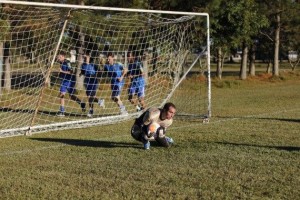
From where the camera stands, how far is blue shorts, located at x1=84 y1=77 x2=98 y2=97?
13579mm

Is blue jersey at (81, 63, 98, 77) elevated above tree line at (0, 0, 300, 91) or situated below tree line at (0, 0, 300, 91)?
below

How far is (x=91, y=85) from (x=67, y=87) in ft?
2.13

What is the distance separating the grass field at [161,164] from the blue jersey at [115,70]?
1.77 m

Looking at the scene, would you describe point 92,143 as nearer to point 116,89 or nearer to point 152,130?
point 152,130

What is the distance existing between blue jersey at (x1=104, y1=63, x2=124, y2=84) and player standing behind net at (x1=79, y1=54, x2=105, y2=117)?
0.32 metres

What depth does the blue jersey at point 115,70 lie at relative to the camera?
43.9 feet

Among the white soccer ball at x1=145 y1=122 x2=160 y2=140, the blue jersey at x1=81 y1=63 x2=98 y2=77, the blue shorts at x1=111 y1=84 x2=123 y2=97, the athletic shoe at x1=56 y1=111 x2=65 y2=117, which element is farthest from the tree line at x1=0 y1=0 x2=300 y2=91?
the white soccer ball at x1=145 y1=122 x2=160 y2=140

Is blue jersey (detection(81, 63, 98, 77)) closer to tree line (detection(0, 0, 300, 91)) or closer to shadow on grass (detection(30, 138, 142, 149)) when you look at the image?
tree line (detection(0, 0, 300, 91))

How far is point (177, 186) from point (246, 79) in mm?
25313

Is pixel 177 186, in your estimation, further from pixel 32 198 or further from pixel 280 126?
pixel 280 126

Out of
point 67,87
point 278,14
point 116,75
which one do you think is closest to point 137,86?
point 116,75

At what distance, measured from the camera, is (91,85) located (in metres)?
13.8

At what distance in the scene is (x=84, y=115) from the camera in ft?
45.9

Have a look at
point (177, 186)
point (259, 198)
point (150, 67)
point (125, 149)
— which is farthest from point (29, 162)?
point (150, 67)
